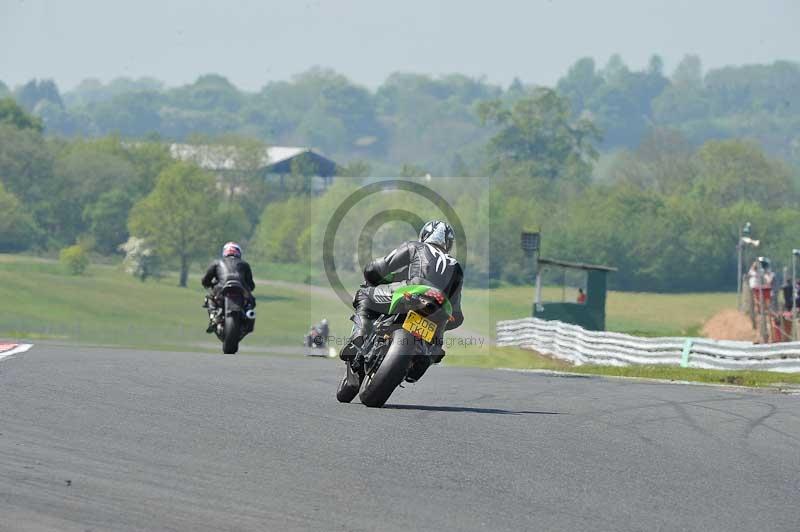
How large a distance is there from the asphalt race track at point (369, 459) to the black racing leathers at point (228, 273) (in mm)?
6220

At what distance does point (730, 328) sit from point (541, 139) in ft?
438

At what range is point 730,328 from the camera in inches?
1932

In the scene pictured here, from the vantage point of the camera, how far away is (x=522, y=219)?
122 metres

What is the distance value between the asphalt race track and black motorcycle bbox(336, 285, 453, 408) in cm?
25

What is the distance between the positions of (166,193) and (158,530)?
358ft

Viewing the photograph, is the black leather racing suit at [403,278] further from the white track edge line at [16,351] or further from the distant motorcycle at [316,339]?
the distant motorcycle at [316,339]

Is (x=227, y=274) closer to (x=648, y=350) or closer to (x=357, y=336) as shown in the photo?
(x=357, y=336)

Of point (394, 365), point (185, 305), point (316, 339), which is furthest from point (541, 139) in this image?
point (394, 365)

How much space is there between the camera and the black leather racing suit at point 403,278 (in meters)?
12.6

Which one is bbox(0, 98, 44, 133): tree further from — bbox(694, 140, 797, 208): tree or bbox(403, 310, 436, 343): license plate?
bbox(403, 310, 436, 343): license plate

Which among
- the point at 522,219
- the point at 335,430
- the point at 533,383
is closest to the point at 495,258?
the point at 522,219

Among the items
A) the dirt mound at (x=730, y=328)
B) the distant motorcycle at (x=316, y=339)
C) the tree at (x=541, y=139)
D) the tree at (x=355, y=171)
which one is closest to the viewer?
the distant motorcycle at (x=316, y=339)

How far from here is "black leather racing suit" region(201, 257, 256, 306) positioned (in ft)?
68.2

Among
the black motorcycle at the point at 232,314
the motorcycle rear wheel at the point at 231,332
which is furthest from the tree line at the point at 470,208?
the motorcycle rear wheel at the point at 231,332
